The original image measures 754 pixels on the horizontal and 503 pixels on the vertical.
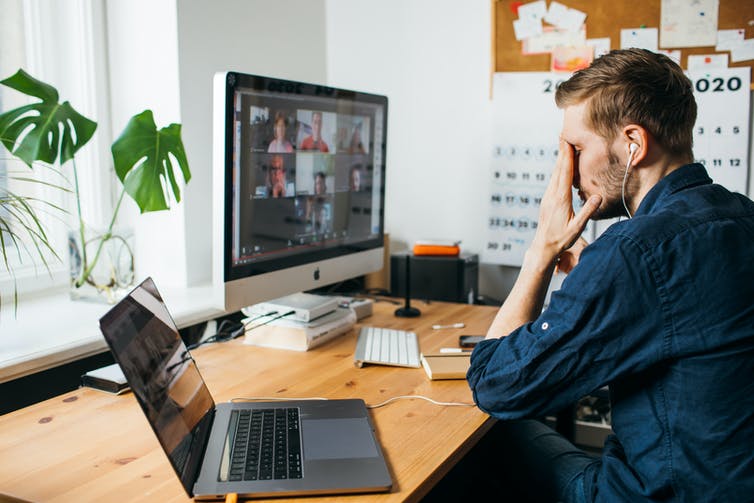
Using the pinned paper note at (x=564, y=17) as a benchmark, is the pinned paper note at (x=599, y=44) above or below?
below

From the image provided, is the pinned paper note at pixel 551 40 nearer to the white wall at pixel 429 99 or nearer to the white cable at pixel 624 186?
the white wall at pixel 429 99

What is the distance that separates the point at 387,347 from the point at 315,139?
1.79 ft

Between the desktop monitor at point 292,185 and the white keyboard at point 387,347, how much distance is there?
19cm

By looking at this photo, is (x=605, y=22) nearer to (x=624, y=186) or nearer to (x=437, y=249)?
(x=437, y=249)

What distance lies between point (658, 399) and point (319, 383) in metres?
0.67

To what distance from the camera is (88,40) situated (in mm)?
2041

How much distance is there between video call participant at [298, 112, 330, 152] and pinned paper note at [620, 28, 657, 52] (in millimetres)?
1088

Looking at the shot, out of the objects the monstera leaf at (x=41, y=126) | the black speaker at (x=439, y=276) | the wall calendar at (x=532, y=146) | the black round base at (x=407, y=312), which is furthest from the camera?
the black speaker at (x=439, y=276)

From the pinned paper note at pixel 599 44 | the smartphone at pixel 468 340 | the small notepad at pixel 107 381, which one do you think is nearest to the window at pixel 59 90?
the small notepad at pixel 107 381

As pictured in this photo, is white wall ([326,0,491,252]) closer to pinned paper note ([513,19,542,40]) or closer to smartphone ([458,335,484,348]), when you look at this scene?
pinned paper note ([513,19,542,40])

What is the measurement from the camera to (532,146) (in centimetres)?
236

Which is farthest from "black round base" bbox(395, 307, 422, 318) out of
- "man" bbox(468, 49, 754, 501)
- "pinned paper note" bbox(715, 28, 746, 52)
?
"pinned paper note" bbox(715, 28, 746, 52)

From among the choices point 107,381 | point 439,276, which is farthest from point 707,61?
point 107,381

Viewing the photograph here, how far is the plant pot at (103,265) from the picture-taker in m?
1.80
